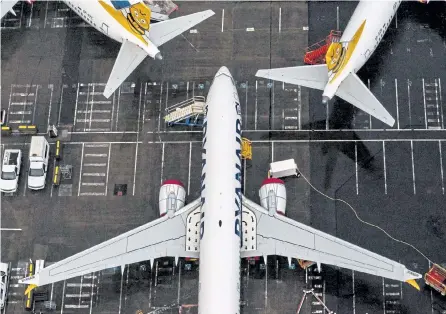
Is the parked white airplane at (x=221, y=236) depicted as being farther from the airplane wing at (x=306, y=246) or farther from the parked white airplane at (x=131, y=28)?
the parked white airplane at (x=131, y=28)

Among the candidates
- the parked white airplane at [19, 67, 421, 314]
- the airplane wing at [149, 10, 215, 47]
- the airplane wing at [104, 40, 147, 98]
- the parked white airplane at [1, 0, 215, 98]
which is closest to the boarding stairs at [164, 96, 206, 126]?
the parked white airplane at [19, 67, 421, 314]

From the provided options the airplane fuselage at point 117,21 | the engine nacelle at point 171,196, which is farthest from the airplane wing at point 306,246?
the airplane fuselage at point 117,21

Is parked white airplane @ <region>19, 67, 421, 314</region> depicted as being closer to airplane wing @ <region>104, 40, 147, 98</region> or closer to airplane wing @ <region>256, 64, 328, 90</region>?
airplane wing @ <region>256, 64, 328, 90</region>

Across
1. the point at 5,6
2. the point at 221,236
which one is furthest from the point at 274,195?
the point at 5,6

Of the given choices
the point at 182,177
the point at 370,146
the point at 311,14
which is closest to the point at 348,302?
the point at 370,146

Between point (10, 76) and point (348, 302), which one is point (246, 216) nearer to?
point (348, 302)

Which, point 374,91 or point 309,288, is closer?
point 309,288

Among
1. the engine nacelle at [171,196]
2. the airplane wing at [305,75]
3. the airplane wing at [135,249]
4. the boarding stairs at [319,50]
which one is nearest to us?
the airplane wing at [135,249]
